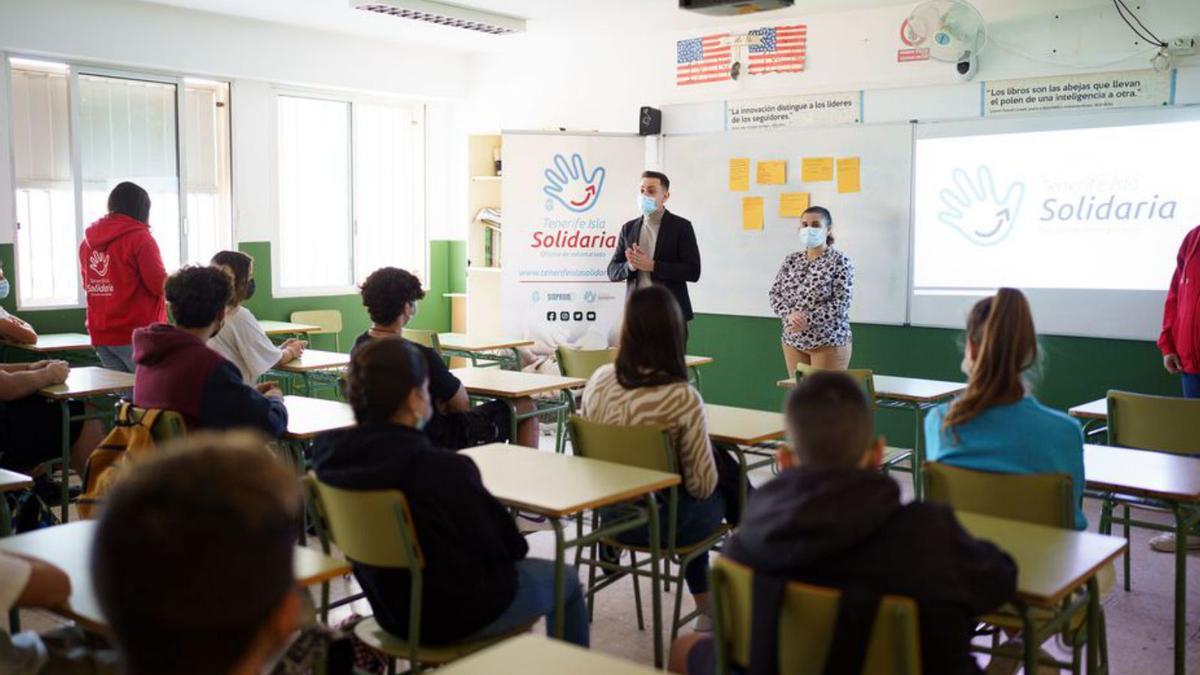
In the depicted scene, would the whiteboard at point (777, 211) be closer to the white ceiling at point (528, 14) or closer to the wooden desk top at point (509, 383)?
the white ceiling at point (528, 14)

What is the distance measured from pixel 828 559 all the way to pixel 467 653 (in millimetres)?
1036

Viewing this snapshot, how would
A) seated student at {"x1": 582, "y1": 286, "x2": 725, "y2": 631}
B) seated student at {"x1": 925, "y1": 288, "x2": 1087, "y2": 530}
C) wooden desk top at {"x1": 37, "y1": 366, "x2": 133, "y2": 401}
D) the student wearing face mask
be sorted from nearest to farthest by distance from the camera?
seated student at {"x1": 925, "y1": 288, "x2": 1087, "y2": 530} → seated student at {"x1": 582, "y1": 286, "x2": 725, "y2": 631} → wooden desk top at {"x1": 37, "y1": 366, "x2": 133, "y2": 401} → the student wearing face mask

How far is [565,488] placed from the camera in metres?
2.79

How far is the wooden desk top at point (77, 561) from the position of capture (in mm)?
1905

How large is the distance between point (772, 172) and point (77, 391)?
14.6ft

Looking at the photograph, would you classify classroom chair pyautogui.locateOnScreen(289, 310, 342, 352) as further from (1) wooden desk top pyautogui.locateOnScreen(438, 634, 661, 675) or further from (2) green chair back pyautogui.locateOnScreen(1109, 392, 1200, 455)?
(1) wooden desk top pyautogui.locateOnScreen(438, 634, 661, 675)

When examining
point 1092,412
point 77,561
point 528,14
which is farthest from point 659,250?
point 77,561

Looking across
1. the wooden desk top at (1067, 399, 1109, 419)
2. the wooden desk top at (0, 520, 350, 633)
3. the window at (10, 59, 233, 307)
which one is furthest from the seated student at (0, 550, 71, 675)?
the window at (10, 59, 233, 307)

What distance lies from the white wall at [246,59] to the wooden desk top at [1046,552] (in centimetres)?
602

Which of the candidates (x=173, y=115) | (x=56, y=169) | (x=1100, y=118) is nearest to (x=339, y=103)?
(x=173, y=115)

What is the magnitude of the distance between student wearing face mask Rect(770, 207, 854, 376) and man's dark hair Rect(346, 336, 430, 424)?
3.82 meters

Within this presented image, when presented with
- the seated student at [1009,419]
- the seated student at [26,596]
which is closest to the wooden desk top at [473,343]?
the seated student at [1009,419]

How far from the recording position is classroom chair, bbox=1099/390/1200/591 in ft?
12.4

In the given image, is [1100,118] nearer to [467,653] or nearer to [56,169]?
[467,653]
